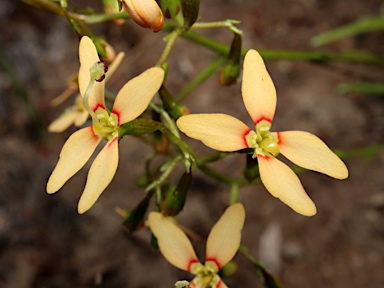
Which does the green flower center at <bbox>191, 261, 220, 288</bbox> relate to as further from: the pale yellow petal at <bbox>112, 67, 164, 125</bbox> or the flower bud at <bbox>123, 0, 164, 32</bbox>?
the flower bud at <bbox>123, 0, 164, 32</bbox>

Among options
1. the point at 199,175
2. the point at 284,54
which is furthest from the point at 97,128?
the point at 199,175

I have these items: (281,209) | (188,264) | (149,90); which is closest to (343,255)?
(281,209)

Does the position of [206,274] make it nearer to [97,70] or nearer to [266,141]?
[266,141]

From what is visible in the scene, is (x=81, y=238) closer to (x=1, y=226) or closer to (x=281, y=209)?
(x=1, y=226)

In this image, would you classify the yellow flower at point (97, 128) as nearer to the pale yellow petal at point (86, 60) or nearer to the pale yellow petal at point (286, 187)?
the pale yellow petal at point (86, 60)

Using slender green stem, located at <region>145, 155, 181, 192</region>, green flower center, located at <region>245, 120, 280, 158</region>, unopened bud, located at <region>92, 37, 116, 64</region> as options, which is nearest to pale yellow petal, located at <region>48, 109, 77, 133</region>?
unopened bud, located at <region>92, 37, 116, 64</region>

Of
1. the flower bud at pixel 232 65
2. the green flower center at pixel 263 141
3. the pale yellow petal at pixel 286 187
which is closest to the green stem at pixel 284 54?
the flower bud at pixel 232 65

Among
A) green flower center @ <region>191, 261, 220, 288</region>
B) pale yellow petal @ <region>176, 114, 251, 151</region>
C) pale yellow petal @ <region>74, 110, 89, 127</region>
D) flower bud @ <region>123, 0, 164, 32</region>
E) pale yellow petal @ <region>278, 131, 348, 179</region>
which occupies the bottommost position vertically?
green flower center @ <region>191, 261, 220, 288</region>
